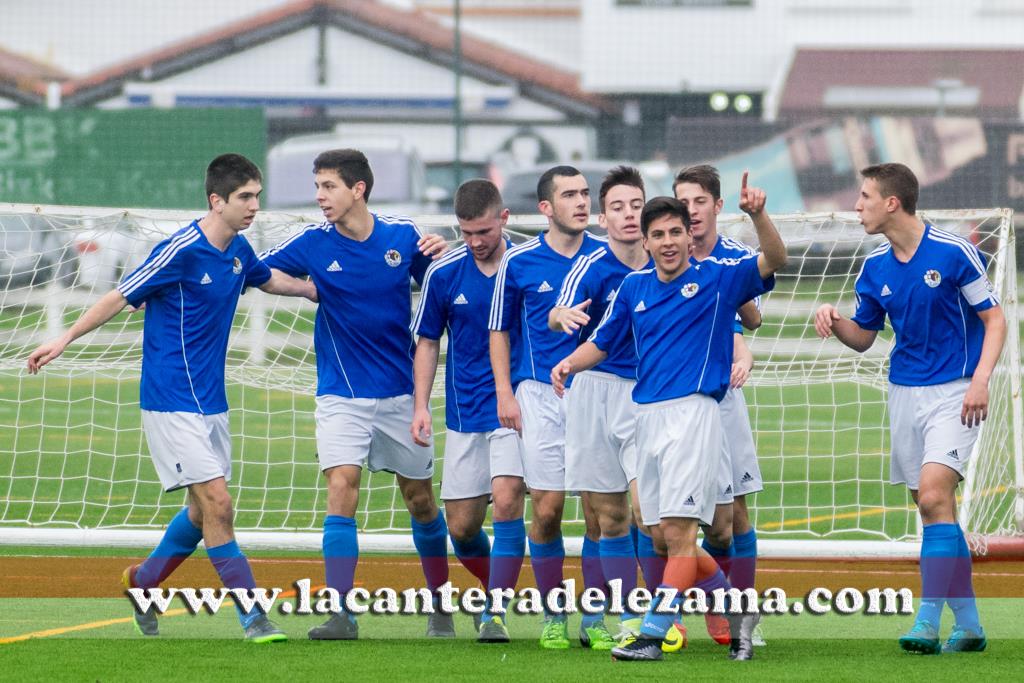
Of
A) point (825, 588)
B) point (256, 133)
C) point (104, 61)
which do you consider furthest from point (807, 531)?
point (104, 61)

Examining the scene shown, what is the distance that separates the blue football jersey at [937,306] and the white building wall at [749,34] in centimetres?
3448

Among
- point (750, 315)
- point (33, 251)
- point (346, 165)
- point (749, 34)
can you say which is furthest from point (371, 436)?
point (749, 34)

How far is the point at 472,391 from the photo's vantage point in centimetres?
780

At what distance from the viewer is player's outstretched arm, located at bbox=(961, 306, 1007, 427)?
6.99 meters

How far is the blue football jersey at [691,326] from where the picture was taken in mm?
6832

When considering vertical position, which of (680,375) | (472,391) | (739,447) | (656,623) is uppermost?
(680,375)

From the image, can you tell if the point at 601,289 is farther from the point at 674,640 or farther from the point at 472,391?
the point at 674,640

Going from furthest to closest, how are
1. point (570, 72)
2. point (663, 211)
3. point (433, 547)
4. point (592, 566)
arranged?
point (570, 72) → point (433, 547) → point (592, 566) → point (663, 211)

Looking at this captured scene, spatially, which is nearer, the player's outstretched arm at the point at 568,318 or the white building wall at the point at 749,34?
the player's outstretched arm at the point at 568,318

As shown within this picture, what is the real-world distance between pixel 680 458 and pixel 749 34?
124 ft

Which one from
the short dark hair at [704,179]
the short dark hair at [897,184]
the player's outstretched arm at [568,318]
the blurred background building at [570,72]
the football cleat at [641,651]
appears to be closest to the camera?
the football cleat at [641,651]

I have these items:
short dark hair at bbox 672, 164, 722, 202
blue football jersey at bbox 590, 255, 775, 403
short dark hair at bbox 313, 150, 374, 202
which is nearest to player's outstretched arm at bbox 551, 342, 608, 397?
blue football jersey at bbox 590, 255, 775, 403

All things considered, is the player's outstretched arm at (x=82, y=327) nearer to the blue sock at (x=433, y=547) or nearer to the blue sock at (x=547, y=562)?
the blue sock at (x=433, y=547)

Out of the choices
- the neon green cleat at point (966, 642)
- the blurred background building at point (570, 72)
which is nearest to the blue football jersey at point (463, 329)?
the neon green cleat at point (966, 642)
